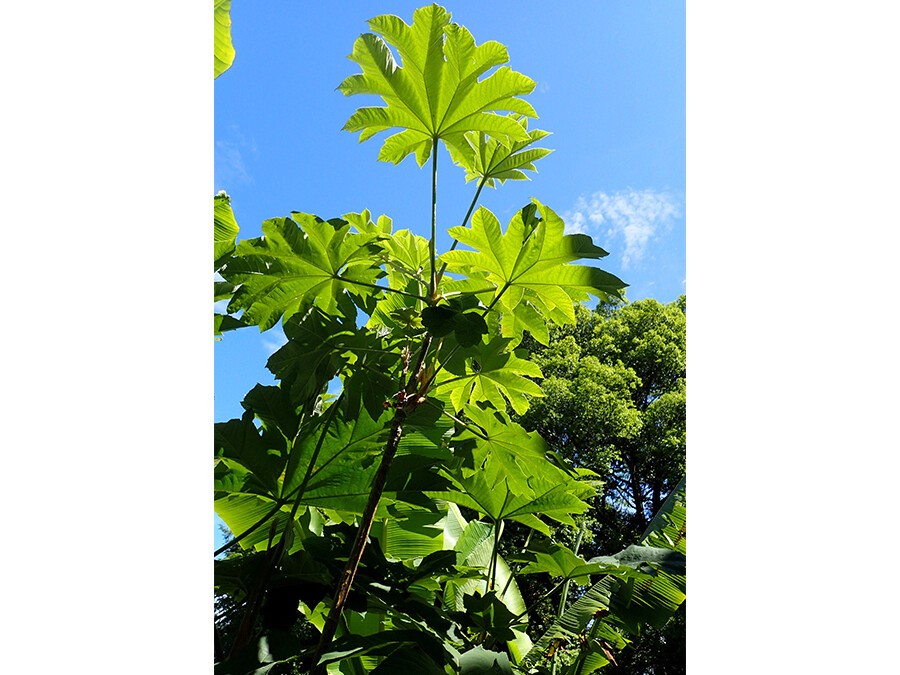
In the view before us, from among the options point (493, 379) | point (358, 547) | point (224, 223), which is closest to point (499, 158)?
point (493, 379)

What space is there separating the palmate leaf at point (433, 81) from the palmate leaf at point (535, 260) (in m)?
0.15

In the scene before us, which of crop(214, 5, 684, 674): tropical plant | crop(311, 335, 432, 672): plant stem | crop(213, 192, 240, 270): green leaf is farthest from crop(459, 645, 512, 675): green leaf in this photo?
crop(213, 192, 240, 270): green leaf

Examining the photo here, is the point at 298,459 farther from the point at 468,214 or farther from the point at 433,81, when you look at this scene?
the point at 433,81

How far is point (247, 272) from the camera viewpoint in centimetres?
88

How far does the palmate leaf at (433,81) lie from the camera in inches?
32.4

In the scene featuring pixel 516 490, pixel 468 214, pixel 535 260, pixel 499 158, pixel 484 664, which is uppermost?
pixel 499 158

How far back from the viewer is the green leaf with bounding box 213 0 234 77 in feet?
1.70

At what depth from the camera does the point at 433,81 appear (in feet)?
2.77

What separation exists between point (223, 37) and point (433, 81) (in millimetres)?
352
